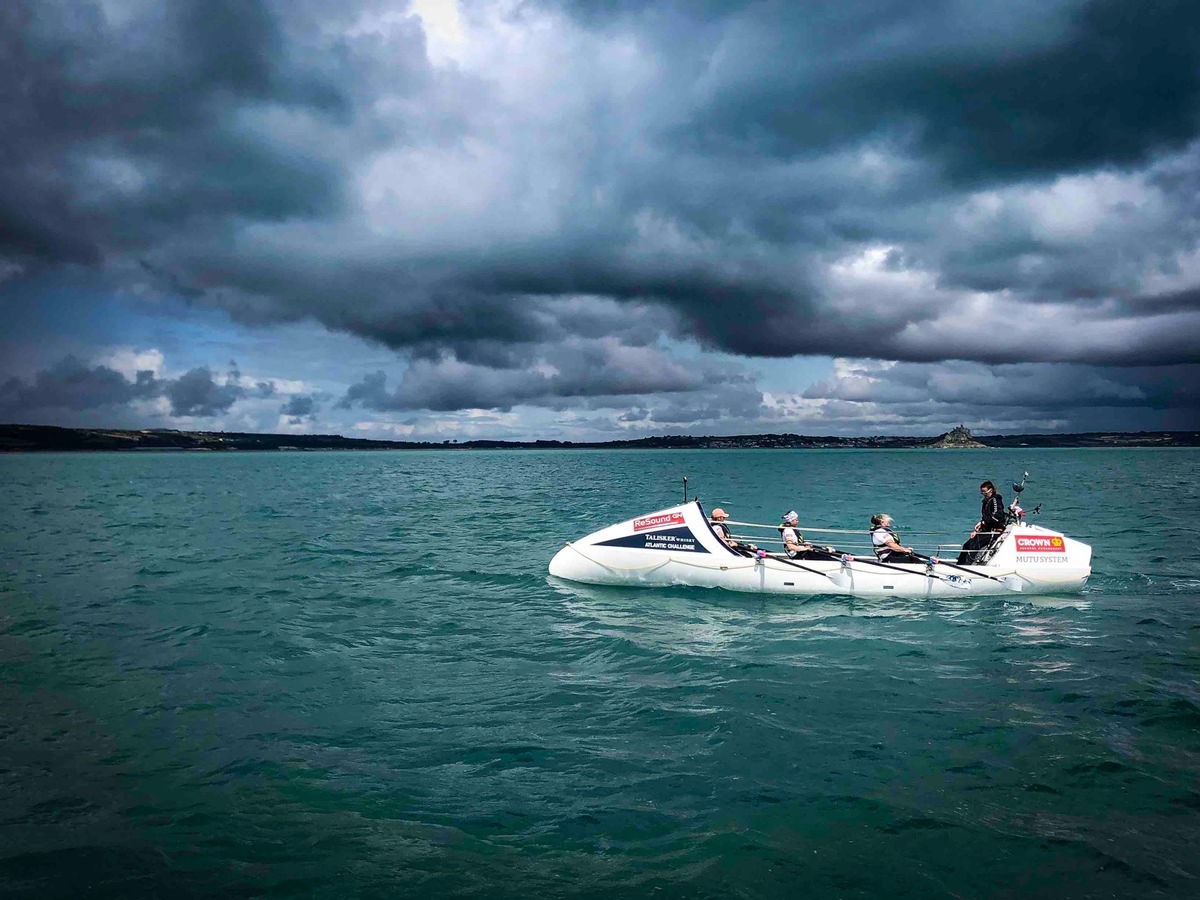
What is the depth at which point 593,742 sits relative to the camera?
33.0ft

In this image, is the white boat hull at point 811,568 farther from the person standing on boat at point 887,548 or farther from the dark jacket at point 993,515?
the dark jacket at point 993,515

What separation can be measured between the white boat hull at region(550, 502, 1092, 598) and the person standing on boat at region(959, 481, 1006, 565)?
58 centimetres

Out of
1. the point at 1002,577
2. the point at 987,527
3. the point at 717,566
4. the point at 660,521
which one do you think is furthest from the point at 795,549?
the point at 987,527

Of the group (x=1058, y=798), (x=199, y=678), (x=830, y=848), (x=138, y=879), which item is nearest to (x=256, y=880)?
(x=138, y=879)

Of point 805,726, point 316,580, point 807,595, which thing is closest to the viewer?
point 805,726

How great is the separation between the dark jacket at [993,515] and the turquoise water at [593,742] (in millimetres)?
2456

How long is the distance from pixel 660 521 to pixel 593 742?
1100 centimetres

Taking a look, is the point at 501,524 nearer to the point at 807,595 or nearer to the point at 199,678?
the point at 807,595

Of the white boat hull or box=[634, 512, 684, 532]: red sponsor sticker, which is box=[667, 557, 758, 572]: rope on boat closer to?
the white boat hull

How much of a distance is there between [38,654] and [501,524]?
1053 inches

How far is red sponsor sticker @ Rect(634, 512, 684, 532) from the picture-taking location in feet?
67.2

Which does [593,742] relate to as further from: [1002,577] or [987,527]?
[987,527]

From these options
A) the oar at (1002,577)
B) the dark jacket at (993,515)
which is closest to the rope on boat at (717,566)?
the oar at (1002,577)

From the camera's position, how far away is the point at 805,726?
35.0ft
